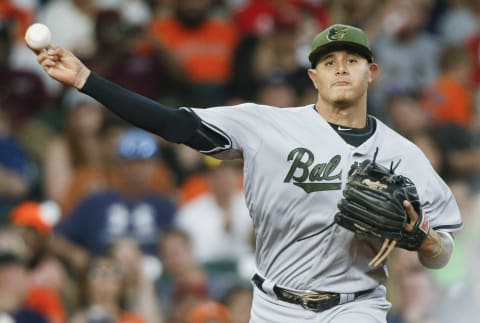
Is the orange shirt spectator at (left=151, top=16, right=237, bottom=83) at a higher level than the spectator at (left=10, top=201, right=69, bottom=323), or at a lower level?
higher

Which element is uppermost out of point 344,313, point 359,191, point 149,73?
point 149,73

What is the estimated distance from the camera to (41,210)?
31.4 feet

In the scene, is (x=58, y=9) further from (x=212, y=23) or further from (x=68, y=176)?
(x=68, y=176)

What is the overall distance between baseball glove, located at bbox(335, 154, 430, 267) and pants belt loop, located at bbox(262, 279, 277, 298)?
46 cm

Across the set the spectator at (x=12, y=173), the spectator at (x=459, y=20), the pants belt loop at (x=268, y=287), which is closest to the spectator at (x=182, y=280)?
the spectator at (x=12, y=173)

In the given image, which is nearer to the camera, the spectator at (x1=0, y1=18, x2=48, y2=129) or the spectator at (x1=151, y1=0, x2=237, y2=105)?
the spectator at (x1=0, y1=18, x2=48, y2=129)

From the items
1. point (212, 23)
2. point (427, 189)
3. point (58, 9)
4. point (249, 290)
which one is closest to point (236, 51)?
point (212, 23)

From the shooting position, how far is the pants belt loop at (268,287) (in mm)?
5474

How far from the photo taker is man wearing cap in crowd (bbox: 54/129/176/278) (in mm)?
9245

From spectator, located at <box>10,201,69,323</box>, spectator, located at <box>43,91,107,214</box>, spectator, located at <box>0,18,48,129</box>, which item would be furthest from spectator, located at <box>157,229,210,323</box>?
spectator, located at <box>0,18,48,129</box>

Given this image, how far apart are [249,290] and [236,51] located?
3.38 metres

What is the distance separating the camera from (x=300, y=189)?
5.39 m

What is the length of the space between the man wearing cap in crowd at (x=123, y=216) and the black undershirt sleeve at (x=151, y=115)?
3783 millimetres

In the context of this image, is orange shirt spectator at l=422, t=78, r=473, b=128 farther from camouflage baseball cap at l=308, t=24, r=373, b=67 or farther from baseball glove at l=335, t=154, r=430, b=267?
baseball glove at l=335, t=154, r=430, b=267
